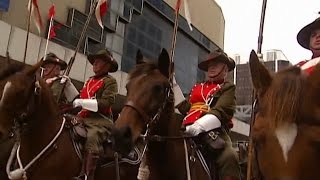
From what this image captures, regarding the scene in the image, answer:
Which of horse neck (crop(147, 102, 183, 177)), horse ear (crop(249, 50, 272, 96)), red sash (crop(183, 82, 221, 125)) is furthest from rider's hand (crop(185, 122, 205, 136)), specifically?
horse ear (crop(249, 50, 272, 96))

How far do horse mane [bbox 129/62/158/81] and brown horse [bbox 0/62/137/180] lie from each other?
1.58 meters

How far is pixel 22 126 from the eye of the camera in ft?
22.4

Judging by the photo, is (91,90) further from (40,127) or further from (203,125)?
(203,125)

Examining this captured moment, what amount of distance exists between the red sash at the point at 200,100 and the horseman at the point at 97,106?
5.06 ft

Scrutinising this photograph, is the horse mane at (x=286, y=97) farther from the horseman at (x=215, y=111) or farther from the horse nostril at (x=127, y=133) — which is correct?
the horseman at (x=215, y=111)

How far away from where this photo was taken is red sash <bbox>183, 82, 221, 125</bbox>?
698 cm

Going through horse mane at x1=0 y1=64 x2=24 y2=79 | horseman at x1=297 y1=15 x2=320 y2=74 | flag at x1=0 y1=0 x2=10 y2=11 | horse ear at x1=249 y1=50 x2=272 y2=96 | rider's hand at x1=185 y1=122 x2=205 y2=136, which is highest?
flag at x1=0 y1=0 x2=10 y2=11

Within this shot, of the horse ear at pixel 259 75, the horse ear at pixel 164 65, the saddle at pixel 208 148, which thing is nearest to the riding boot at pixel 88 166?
the saddle at pixel 208 148

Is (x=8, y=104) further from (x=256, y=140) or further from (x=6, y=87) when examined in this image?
(x=256, y=140)

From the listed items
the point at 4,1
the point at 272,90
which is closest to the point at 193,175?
the point at 272,90

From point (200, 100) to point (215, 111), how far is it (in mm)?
584

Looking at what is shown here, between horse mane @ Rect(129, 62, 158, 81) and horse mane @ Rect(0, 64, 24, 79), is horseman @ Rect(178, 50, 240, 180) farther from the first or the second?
horse mane @ Rect(0, 64, 24, 79)

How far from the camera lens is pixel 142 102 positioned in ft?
19.1

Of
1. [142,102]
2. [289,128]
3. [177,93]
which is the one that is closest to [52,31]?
[177,93]
